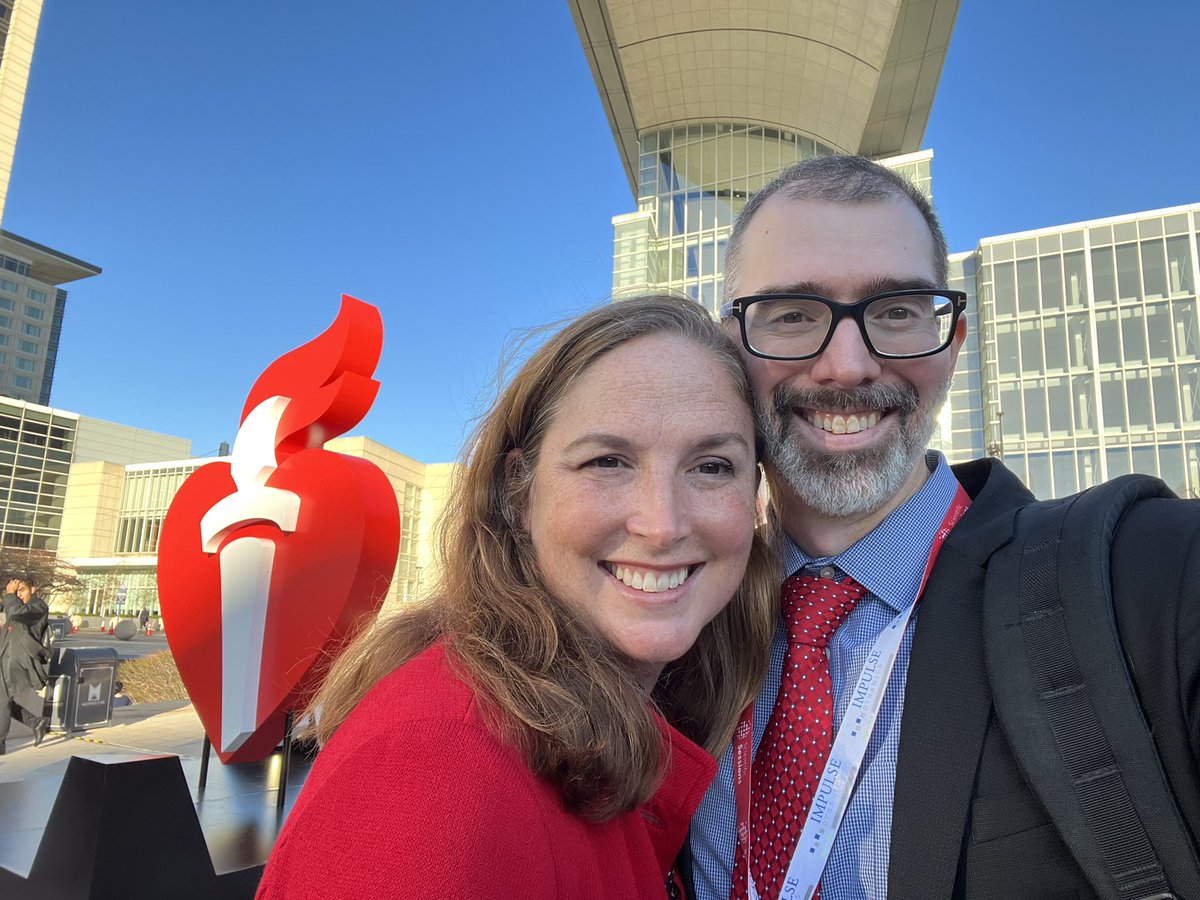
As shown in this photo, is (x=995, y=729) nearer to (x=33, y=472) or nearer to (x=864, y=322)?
(x=864, y=322)

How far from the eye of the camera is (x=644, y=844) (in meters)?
1.23

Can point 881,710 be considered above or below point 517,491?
below

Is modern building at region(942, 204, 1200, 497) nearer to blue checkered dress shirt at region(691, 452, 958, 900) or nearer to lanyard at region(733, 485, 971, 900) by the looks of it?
blue checkered dress shirt at region(691, 452, 958, 900)

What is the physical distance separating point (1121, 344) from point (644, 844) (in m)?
35.4

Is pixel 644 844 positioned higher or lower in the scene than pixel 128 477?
lower

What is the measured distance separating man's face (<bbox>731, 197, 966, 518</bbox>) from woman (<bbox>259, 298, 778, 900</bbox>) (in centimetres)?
17

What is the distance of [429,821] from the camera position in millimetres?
920

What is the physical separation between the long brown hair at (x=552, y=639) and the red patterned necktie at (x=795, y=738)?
8cm

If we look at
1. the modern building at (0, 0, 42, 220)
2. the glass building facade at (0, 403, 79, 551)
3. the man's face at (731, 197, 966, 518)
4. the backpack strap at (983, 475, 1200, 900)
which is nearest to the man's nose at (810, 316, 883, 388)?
the man's face at (731, 197, 966, 518)

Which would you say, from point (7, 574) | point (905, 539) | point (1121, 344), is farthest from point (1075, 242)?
point (7, 574)

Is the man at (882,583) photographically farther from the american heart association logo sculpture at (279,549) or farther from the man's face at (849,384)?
the american heart association logo sculpture at (279,549)

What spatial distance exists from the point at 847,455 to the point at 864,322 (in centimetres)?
30

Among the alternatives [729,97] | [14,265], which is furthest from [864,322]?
[14,265]

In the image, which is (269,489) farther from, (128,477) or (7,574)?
(128,477)
